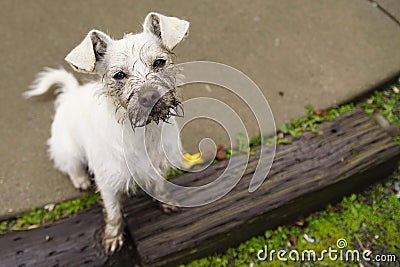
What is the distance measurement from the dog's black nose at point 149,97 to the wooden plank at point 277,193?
131 centimetres

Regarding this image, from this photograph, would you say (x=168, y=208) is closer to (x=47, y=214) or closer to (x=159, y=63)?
(x=47, y=214)

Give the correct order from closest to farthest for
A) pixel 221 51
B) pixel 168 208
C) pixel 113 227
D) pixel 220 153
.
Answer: pixel 113 227
pixel 168 208
pixel 220 153
pixel 221 51

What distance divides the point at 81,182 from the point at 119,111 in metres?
1.37

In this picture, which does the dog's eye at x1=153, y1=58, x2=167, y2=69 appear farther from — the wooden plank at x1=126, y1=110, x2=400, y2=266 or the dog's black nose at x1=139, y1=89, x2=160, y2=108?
the wooden plank at x1=126, y1=110, x2=400, y2=266

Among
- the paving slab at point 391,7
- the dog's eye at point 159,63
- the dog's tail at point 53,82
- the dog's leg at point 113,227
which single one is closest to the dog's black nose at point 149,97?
the dog's eye at point 159,63

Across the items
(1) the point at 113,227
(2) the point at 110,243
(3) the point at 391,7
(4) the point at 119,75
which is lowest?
(2) the point at 110,243

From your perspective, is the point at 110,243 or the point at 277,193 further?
the point at 277,193

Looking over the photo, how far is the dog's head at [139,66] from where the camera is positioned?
2.58 metres

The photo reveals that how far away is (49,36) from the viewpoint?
492 centimetres

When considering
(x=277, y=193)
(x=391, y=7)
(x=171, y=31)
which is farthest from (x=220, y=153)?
(x=391, y=7)

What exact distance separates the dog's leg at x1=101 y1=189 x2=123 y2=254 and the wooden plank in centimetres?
10

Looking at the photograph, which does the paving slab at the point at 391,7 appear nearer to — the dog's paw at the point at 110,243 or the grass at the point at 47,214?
the grass at the point at 47,214

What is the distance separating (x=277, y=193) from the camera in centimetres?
378

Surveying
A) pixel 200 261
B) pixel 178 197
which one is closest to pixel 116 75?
pixel 178 197
